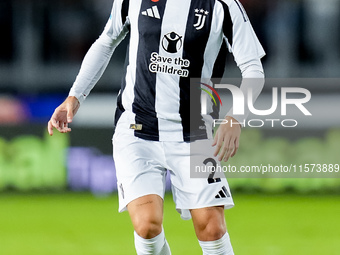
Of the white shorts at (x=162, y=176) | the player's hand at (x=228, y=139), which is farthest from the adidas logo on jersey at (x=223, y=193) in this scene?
the player's hand at (x=228, y=139)

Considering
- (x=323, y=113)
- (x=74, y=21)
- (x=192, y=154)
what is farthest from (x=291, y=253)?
(x=74, y=21)

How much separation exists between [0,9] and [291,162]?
17.7 ft

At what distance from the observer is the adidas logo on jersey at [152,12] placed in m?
3.99

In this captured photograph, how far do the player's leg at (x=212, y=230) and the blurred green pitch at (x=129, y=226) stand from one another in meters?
2.08

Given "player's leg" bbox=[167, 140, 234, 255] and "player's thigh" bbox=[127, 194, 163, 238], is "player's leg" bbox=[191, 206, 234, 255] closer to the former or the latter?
"player's leg" bbox=[167, 140, 234, 255]

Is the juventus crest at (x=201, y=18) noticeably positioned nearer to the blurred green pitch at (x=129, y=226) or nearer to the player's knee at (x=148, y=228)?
the player's knee at (x=148, y=228)

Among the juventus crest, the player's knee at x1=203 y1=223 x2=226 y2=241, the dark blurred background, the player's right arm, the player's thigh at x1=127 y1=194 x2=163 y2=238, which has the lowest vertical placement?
the dark blurred background

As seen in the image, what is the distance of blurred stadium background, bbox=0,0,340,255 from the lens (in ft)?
22.2

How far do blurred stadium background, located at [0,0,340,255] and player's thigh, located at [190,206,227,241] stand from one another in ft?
6.91

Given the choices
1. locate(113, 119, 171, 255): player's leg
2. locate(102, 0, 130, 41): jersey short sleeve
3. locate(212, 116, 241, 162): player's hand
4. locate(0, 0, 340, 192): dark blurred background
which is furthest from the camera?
locate(0, 0, 340, 192): dark blurred background

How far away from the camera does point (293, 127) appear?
8.73 m

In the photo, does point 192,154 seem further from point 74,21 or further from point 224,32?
point 74,21

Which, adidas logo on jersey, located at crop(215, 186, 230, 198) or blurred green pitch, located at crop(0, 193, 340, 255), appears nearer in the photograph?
adidas logo on jersey, located at crop(215, 186, 230, 198)

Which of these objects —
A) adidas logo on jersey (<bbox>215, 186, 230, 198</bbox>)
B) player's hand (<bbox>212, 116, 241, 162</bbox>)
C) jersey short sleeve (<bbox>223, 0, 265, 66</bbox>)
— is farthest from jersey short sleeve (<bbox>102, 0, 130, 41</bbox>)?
adidas logo on jersey (<bbox>215, 186, 230, 198</bbox>)
